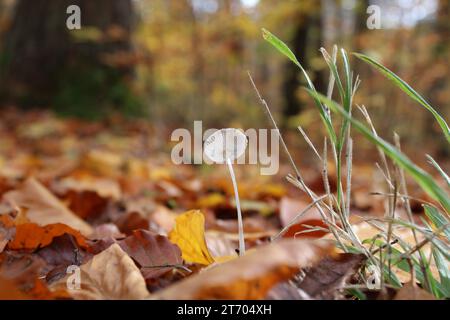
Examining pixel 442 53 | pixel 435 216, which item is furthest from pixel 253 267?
pixel 442 53

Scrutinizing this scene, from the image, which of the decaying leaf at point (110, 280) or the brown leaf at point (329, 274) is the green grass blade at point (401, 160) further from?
the decaying leaf at point (110, 280)

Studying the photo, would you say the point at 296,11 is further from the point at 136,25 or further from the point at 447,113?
the point at 447,113

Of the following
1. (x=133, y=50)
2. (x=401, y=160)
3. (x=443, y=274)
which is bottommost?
(x=443, y=274)

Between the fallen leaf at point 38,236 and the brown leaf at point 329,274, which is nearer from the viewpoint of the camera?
the brown leaf at point 329,274

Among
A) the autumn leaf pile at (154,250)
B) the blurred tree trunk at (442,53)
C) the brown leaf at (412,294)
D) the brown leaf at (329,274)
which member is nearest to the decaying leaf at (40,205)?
the autumn leaf pile at (154,250)

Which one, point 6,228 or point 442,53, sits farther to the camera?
point 442,53

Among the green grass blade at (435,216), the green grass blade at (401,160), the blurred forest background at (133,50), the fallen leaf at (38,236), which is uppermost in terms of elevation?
the blurred forest background at (133,50)

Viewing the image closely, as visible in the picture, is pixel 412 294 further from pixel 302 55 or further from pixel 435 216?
pixel 302 55

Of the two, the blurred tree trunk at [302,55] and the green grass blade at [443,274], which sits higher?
the blurred tree trunk at [302,55]
